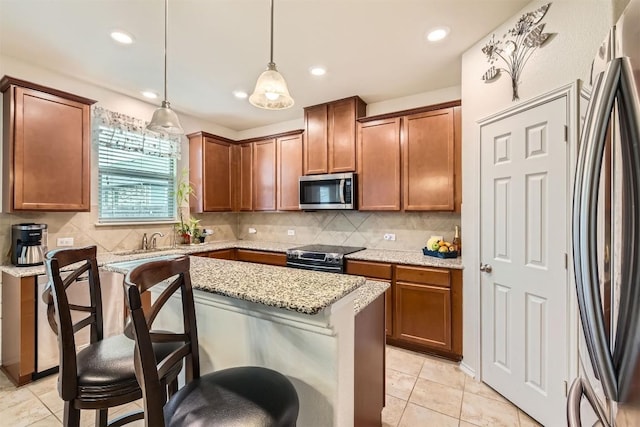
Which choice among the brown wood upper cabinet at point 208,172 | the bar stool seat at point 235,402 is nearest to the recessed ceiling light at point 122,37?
the brown wood upper cabinet at point 208,172

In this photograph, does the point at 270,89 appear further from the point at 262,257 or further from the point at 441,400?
the point at 262,257

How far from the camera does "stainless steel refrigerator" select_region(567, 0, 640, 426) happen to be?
574 millimetres

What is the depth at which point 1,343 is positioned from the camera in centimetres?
242

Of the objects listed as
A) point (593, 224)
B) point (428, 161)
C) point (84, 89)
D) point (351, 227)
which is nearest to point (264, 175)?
point (351, 227)

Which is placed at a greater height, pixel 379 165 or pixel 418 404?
pixel 379 165

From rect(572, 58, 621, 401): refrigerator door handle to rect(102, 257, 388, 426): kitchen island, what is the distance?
→ 0.66 meters

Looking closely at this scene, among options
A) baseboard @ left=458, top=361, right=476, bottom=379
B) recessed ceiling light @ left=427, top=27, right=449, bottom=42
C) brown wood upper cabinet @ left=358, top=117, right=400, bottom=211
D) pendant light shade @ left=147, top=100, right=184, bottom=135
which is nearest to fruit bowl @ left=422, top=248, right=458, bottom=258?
brown wood upper cabinet @ left=358, top=117, right=400, bottom=211

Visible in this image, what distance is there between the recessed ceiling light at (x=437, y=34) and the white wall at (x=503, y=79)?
1.11 ft

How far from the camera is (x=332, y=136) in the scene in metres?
3.59

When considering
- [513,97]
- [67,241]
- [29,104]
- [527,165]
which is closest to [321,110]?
[513,97]

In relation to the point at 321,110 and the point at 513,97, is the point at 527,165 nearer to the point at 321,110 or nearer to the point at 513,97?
the point at 513,97

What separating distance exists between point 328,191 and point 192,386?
108 inches

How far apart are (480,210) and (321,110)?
2275 millimetres

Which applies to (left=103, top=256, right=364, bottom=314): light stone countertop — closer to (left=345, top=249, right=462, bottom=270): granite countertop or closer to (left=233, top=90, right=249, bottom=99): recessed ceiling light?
(left=345, top=249, right=462, bottom=270): granite countertop
